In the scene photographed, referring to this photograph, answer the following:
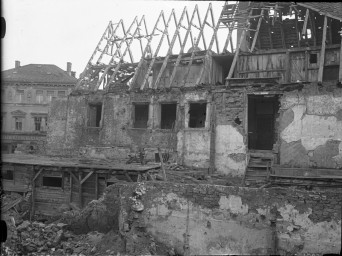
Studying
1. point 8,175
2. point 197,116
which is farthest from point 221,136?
point 8,175

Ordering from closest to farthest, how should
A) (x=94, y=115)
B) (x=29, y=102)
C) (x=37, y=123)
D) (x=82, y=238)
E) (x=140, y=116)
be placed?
1. (x=82, y=238)
2. (x=140, y=116)
3. (x=94, y=115)
4. (x=29, y=102)
5. (x=37, y=123)

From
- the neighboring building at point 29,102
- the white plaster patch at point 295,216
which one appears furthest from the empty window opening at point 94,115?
the white plaster patch at point 295,216

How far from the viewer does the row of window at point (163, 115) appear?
60.4 ft

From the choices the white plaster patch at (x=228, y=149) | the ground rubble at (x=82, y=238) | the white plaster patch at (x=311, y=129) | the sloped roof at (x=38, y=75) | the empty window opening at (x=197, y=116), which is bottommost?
the ground rubble at (x=82, y=238)

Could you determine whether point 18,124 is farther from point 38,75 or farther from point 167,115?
point 167,115

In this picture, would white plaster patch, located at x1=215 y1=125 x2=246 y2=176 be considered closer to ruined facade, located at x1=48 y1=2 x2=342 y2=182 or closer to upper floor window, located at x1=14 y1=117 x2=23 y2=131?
ruined facade, located at x1=48 y1=2 x2=342 y2=182

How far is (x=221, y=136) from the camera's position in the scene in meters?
16.0

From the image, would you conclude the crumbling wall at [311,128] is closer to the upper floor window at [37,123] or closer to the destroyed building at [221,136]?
the destroyed building at [221,136]

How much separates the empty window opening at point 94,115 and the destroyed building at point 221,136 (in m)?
0.07

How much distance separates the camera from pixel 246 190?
30.3 feet

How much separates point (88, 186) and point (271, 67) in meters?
11.7

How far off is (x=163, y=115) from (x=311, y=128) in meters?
9.01

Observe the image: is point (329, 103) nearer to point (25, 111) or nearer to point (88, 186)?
point (88, 186)

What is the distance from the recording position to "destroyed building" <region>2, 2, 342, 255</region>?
30.0 feet
